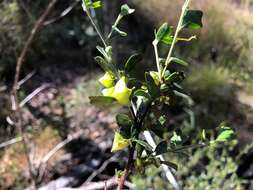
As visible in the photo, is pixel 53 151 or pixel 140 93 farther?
pixel 53 151

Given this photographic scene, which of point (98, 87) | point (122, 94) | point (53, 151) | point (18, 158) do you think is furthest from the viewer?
point (98, 87)

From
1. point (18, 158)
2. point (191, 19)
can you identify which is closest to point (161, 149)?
point (191, 19)

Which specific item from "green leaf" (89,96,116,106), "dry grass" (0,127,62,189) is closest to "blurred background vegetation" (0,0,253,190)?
"dry grass" (0,127,62,189)

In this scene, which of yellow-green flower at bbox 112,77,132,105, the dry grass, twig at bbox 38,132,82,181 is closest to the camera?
yellow-green flower at bbox 112,77,132,105

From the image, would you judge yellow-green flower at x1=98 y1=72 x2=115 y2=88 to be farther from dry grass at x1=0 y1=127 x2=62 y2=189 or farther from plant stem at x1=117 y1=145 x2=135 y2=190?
dry grass at x1=0 y1=127 x2=62 y2=189

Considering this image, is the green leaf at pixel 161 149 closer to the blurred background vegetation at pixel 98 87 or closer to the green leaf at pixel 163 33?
the green leaf at pixel 163 33

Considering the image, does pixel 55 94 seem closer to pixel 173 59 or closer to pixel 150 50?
pixel 150 50

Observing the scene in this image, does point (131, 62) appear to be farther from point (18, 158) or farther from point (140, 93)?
point (18, 158)

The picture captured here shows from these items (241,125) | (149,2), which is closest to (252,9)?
(149,2)

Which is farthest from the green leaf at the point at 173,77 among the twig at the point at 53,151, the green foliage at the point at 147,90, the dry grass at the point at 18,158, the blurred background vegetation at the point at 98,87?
the dry grass at the point at 18,158
